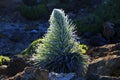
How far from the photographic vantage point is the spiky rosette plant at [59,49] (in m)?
8.62

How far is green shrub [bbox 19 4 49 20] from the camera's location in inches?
1168

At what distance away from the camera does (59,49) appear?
8.72m

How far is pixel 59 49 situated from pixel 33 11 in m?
21.7

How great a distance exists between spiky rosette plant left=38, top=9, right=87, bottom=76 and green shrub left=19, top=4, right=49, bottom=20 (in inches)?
823

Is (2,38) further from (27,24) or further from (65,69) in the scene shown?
(65,69)

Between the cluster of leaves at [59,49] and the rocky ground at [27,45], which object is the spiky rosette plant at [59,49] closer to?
the cluster of leaves at [59,49]

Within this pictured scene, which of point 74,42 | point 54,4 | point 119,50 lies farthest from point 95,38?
point 74,42

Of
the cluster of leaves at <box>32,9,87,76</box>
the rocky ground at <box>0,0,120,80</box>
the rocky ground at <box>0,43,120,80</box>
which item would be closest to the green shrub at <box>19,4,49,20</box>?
the rocky ground at <box>0,0,120,80</box>

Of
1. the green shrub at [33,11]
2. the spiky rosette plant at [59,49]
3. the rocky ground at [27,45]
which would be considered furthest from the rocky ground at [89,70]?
the green shrub at [33,11]

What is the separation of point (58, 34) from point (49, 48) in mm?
352

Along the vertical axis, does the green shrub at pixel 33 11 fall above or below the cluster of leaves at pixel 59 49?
above

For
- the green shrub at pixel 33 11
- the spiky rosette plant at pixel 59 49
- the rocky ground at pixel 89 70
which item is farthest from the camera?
the green shrub at pixel 33 11

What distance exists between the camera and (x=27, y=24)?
2853cm

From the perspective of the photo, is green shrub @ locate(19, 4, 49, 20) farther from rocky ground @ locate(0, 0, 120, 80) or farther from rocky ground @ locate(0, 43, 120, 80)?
rocky ground @ locate(0, 43, 120, 80)
